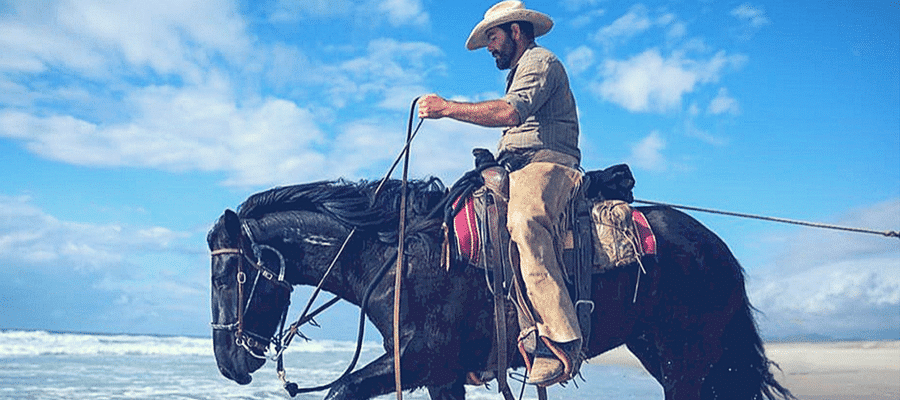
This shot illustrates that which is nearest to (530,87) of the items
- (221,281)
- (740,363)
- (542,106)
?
(542,106)

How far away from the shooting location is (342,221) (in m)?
4.35

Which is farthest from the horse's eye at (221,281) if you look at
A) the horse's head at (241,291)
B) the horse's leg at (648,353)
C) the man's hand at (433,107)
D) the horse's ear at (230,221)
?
the horse's leg at (648,353)

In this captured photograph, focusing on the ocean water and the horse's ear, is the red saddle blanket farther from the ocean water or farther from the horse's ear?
the ocean water

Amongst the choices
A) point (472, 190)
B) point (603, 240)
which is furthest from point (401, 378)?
point (603, 240)

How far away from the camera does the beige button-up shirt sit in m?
4.20

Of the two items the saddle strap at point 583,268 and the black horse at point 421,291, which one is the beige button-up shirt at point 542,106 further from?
the black horse at point 421,291

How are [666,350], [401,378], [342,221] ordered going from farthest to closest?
[666,350] → [342,221] → [401,378]

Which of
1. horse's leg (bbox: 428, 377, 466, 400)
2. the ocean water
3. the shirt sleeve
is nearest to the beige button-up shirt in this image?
the shirt sleeve

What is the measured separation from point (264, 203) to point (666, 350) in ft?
8.80

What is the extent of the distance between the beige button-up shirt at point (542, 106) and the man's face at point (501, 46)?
89 millimetres

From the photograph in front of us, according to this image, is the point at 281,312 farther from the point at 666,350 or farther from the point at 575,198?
the point at 666,350

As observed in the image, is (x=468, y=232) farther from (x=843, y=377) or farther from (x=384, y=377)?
(x=843, y=377)

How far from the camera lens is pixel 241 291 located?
4.26 metres

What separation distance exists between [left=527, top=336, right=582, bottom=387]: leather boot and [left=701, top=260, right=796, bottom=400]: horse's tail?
1.32 meters
